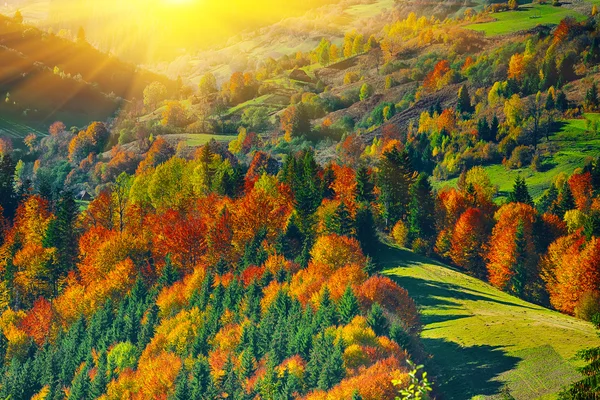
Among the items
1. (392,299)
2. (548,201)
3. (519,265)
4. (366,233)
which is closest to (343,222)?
(366,233)

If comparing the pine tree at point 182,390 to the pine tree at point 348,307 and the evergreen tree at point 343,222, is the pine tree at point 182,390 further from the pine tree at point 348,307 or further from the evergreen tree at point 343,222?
the evergreen tree at point 343,222

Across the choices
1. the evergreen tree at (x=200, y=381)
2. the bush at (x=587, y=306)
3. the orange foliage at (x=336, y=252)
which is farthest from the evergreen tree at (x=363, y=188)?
the evergreen tree at (x=200, y=381)

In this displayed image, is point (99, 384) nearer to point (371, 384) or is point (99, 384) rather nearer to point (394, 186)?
point (371, 384)

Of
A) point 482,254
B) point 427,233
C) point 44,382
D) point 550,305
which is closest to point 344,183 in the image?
point 427,233

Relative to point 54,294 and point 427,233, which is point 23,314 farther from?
point 427,233

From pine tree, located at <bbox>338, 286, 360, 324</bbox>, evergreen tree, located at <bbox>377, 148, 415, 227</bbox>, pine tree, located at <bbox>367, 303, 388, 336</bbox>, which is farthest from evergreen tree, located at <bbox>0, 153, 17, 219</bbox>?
pine tree, located at <bbox>367, 303, 388, 336</bbox>

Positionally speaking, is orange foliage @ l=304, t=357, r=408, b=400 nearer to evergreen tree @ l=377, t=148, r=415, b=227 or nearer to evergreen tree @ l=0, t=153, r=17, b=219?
evergreen tree @ l=377, t=148, r=415, b=227
